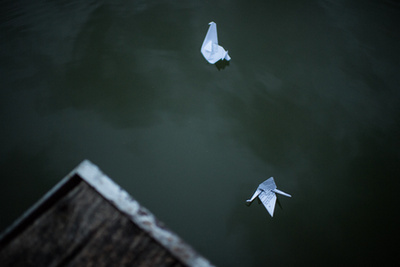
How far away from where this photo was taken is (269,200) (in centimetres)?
250

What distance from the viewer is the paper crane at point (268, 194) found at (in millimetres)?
2471

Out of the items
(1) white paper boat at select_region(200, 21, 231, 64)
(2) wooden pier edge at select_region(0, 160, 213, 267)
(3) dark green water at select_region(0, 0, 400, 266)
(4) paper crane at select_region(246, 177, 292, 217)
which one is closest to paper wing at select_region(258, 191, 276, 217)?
(4) paper crane at select_region(246, 177, 292, 217)

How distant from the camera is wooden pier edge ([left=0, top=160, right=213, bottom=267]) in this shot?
2.57 ft

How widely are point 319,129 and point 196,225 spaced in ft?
7.30

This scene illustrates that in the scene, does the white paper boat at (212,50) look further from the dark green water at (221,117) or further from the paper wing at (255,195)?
the paper wing at (255,195)

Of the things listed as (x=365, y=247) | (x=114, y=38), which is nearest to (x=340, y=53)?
(x=365, y=247)

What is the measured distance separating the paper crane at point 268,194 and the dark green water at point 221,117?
12 cm

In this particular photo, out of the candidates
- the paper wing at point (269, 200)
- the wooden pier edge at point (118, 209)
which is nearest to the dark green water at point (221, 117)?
the paper wing at point (269, 200)

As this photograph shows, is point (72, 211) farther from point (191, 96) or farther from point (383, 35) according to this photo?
point (383, 35)

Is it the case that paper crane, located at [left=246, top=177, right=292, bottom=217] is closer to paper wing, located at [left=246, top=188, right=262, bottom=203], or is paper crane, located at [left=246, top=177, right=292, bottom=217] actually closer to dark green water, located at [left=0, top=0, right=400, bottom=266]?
paper wing, located at [left=246, top=188, right=262, bottom=203]

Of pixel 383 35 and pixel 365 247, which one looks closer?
pixel 365 247

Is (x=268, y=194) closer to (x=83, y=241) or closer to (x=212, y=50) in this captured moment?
(x=83, y=241)

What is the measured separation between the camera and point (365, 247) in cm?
240

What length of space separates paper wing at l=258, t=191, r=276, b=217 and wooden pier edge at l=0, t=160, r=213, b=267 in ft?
6.18
